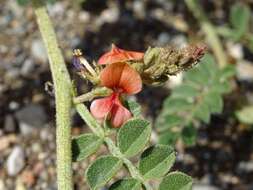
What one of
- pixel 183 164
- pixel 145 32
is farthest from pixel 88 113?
pixel 145 32

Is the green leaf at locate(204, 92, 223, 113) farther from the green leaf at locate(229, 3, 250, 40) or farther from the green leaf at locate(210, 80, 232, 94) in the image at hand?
the green leaf at locate(229, 3, 250, 40)

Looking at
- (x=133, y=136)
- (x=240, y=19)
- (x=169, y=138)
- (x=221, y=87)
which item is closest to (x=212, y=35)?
(x=240, y=19)

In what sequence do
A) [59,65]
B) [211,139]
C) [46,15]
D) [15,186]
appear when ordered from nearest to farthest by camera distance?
[59,65] → [46,15] → [15,186] → [211,139]

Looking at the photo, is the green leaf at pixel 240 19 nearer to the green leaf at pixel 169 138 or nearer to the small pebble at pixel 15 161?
the green leaf at pixel 169 138

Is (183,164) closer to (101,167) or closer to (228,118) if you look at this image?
(228,118)

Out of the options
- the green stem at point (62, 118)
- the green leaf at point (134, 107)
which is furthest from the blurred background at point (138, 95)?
the green leaf at point (134, 107)
